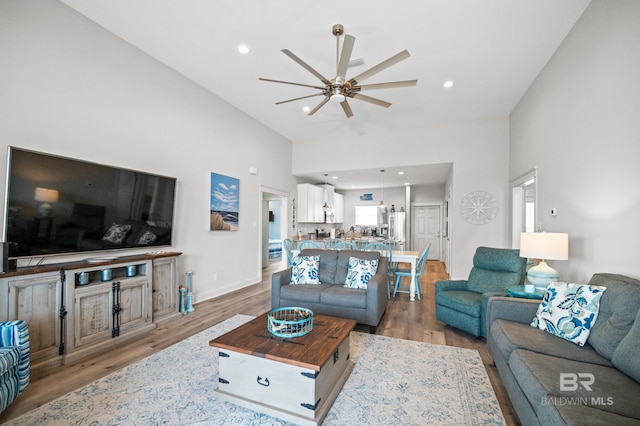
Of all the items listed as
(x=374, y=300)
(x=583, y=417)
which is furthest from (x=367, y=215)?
(x=583, y=417)

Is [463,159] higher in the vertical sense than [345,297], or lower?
higher

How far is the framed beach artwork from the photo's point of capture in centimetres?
469

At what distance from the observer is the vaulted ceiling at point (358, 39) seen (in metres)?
2.76

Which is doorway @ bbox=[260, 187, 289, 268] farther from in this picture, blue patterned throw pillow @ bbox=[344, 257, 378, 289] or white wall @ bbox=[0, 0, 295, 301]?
blue patterned throw pillow @ bbox=[344, 257, 378, 289]

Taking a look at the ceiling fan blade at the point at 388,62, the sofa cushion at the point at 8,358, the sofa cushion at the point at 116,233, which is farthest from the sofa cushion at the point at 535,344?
the sofa cushion at the point at 116,233

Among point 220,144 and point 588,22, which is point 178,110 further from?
point 588,22

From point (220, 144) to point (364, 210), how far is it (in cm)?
666

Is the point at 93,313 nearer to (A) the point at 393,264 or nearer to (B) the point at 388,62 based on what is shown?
(B) the point at 388,62

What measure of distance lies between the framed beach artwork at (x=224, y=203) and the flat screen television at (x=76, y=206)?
3.24 feet

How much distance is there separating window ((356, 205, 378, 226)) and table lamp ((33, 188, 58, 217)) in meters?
8.86

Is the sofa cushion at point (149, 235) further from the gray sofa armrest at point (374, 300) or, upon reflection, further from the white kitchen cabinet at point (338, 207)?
the white kitchen cabinet at point (338, 207)

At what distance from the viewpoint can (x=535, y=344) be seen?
72.6 inches

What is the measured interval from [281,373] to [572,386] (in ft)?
5.26

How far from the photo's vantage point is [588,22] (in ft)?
8.74
